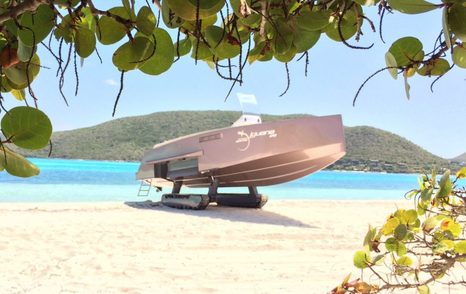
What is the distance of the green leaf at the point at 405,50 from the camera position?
44 centimetres

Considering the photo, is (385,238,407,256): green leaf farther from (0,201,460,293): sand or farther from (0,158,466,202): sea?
(0,158,466,202): sea

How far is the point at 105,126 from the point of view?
4538 cm

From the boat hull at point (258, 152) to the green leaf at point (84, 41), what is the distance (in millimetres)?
6991

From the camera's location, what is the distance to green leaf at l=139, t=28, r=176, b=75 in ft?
1.14

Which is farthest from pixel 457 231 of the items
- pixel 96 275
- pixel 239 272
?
pixel 96 275

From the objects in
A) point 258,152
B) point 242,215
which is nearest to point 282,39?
point 258,152

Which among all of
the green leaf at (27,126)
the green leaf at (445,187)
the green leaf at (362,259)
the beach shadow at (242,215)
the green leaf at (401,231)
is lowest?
the beach shadow at (242,215)

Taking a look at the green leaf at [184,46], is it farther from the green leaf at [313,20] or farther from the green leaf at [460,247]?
the green leaf at [460,247]

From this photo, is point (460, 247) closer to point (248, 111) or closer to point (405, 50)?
point (405, 50)

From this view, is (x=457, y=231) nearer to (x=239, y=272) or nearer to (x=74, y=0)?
(x=74, y=0)

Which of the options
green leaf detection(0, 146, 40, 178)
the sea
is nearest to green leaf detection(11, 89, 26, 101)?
green leaf detection(0, 146, 40, 178)

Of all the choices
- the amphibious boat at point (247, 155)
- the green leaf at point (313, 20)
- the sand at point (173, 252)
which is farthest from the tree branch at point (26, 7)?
the amphibious boat at point (247, 155)

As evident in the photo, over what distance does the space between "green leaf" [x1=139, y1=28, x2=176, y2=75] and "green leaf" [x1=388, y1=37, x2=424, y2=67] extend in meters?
0.22

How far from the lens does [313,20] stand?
1.33ft
